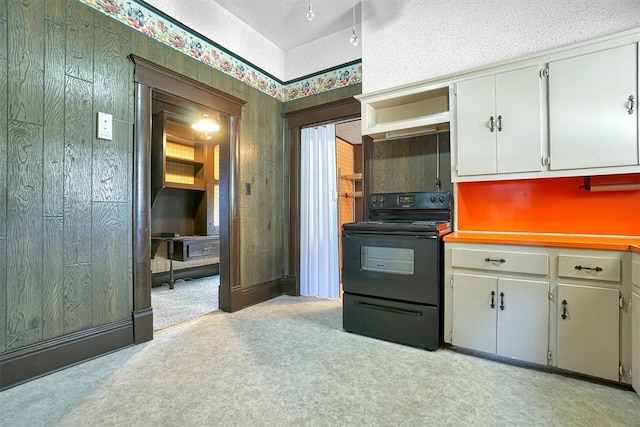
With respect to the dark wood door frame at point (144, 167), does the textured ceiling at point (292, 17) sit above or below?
above

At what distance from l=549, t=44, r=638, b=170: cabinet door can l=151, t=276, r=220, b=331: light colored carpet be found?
11.1 feet

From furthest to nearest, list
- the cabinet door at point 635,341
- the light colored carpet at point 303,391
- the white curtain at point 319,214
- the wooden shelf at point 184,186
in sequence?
1. the wooden shelf at point 184,186
2. the white curtain at point 319,214
3. the cabinet door at point 635,341
4. the light colored carpet at point 303,391

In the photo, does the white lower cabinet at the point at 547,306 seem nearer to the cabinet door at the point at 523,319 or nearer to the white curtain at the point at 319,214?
the cabinet door at the point at 523,319

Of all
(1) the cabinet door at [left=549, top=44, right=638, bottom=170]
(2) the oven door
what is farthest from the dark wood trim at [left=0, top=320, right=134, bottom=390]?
(1) the cabinet door at [left=549, top=44, right=638, bottom=170]

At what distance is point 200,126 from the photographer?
165 inches

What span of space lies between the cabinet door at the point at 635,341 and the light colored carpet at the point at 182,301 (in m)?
3.25

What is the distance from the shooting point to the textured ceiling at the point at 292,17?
9.97 feet

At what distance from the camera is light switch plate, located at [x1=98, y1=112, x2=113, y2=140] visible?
2.15 meters

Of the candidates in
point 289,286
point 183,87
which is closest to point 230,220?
point 289,286

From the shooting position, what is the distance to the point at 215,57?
3051 millimetres

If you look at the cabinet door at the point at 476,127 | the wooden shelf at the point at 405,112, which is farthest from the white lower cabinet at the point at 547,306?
the wooden shelf at the point at 405,112

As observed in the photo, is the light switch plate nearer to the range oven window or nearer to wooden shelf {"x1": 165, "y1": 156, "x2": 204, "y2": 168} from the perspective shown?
the range oven window

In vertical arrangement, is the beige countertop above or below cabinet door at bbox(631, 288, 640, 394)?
above

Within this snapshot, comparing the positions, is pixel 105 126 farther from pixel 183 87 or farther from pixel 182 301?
pixel 182 301
